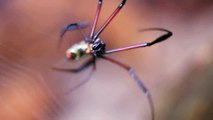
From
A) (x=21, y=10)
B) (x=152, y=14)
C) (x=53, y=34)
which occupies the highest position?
(x=21, y=10)

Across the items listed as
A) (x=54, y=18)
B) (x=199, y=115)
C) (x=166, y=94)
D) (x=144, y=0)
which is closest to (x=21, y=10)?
(x=54, y=18)

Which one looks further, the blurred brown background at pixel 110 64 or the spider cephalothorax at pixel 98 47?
the blurred brown background at pixel 110 64

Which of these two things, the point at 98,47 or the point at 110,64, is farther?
the point at 110,64

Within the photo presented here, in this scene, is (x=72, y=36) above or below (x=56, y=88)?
above

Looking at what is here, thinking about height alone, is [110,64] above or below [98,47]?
above

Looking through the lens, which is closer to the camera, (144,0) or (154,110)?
(154,110)

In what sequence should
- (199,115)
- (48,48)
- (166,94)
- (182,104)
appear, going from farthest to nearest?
1. (48,48)
2. (166,94)
3. (182,104)
4. (199,115)

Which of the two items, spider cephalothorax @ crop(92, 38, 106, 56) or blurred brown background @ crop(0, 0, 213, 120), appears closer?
spider cephalothorax @ crop(92, 38, 106, 56)

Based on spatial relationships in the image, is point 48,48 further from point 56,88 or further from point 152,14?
point 152,14
